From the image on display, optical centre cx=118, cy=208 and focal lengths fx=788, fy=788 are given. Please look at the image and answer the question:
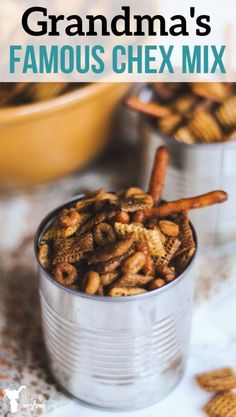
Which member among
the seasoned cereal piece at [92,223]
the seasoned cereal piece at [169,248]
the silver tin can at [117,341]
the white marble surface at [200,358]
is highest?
the seasoned cereal piece at [92,223]

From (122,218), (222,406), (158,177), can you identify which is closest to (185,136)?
(158,177)

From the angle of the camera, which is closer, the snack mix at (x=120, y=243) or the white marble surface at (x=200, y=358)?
the snack mix at (x=120, y=243)

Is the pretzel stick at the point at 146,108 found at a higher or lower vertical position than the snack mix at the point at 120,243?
higher

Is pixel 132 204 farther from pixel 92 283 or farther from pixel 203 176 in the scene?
pixel 203 176

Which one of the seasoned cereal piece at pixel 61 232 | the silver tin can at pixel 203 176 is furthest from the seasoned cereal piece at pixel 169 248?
the silver tin can at pixel 203 176

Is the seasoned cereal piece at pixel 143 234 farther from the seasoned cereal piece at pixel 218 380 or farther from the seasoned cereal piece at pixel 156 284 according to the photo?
the seasoned cereal piece at pixel 218 380

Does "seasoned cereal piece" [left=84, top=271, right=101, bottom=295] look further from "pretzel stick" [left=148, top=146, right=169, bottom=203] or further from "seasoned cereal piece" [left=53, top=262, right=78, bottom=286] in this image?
"pretzel stick" [left=148, top=146, right=169, bottom=203]

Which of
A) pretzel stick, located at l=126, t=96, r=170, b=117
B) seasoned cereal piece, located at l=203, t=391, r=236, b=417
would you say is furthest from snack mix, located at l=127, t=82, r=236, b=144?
seasoned cereal piece, located at l=203, t=391, r=236, b=417

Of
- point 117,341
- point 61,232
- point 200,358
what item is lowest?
point 200,358
